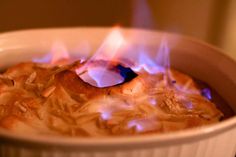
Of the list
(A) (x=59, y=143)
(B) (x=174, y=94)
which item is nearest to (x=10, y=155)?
(A) (x=59, y=143)

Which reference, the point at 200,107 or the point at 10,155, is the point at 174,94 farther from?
the point at 10,155

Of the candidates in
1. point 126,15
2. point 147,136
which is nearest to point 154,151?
point 147,136

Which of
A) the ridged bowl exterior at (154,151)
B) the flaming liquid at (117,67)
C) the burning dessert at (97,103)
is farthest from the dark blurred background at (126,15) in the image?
the ridged bowl exterior at (154,151)

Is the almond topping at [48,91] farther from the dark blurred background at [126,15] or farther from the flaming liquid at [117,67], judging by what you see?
the dark blurred background at [126,15]

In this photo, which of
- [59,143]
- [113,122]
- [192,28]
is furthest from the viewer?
[192,28]

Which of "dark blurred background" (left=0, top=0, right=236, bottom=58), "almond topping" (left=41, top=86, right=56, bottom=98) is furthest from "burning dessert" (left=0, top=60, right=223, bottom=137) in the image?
"dark blurred background" (left=0, top=0, right=236, bottom=58)

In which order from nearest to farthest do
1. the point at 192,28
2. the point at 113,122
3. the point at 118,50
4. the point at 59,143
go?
the point at 59,143, the point at 113,122, the point at 118,50, the point at 192,28
